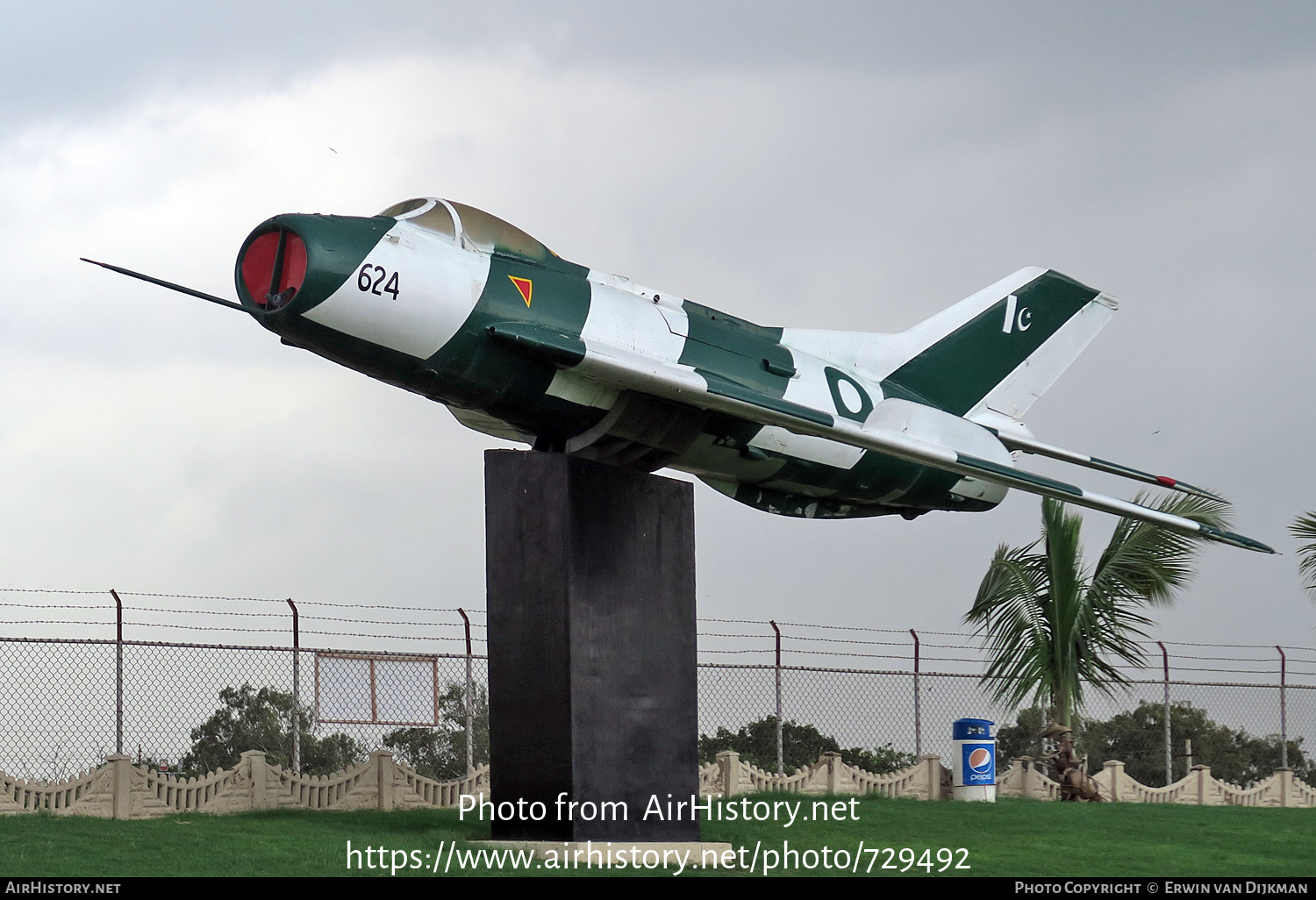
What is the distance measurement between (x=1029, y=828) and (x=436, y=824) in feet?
21.0

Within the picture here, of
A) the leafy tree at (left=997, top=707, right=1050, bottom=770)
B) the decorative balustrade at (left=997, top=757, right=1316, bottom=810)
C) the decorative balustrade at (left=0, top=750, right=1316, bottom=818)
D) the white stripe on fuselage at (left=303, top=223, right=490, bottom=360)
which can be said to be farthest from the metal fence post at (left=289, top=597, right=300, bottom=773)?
the leafy tree at (left=997, top=707, right=1050, bottom=770)

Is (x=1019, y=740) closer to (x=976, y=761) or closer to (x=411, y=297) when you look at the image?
(x=976, y=761)

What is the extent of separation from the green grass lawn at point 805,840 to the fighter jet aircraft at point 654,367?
123 inches

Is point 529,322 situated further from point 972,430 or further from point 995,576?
point 995,576

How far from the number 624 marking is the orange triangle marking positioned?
3.63ft

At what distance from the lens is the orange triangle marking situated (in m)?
11.1

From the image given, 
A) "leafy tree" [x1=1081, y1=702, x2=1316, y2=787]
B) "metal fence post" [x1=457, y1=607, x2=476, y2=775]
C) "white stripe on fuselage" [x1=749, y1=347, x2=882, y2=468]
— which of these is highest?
"white stripe on fuselage" [x1=749, y1=347, x2=882, y2=468]

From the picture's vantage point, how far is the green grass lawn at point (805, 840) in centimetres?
1027

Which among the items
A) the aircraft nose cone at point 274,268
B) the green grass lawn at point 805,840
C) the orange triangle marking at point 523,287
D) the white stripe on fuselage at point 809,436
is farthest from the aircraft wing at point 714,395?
the green grass lawn at point 805,840

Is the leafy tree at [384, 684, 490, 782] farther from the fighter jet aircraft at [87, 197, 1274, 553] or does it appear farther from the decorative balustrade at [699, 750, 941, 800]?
the fighter jet aircraft at [87, 197, 1274, 553]

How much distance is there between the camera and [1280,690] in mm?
23250

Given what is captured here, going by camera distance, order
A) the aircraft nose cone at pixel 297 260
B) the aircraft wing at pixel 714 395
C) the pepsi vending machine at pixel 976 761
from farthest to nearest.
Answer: the pepsi vending machine at pixel 976 761 < the aircraft wing at pixel 714 395 < the aircraft nose cone at pixel 297 260

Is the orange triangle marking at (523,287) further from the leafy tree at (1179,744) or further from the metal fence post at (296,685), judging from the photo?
the leafy tree at (1179,744)

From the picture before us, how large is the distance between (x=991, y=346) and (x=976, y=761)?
6575 mm
